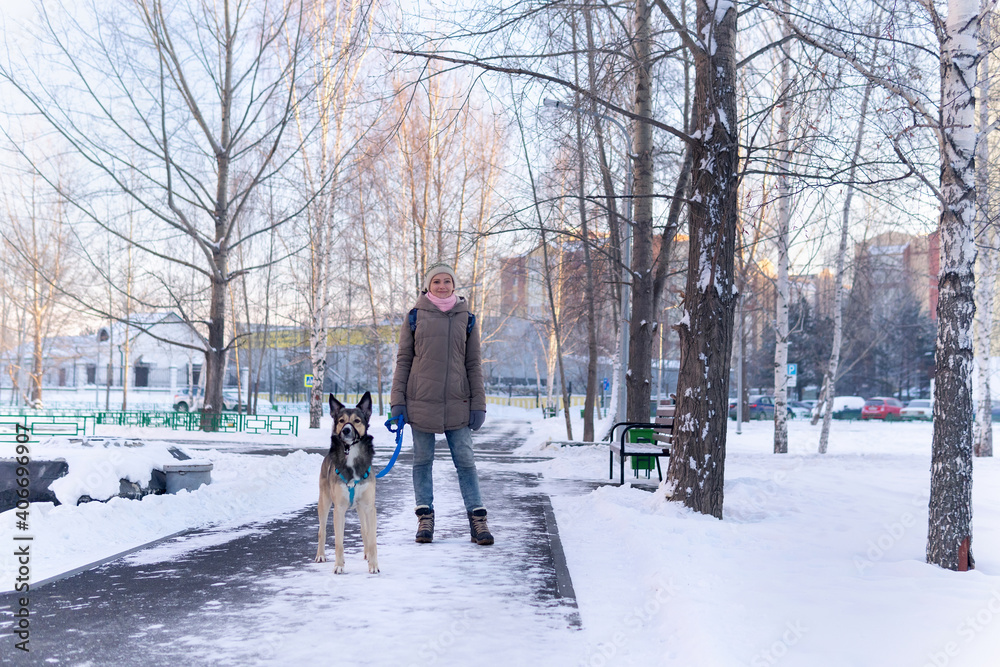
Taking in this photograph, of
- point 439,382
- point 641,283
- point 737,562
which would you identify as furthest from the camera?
point 641,283

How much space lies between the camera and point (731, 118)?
25.4ft

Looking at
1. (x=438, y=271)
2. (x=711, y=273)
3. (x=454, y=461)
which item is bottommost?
(x=454, y=461)

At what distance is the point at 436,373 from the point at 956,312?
391 cm

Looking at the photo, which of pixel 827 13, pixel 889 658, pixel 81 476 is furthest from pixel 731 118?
Answer: pixel 81 476

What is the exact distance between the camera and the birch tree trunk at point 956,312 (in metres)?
5.93

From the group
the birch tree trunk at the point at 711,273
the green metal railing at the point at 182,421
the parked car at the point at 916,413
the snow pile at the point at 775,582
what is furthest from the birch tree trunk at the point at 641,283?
the parked car at the point at 916,413

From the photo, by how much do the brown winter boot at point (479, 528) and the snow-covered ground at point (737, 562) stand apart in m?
0.70

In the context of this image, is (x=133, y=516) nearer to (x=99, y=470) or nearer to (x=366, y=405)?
(x=99, y=470)

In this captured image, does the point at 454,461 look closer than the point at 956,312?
No

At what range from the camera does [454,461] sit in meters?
6.49

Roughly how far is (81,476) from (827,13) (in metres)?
8.27

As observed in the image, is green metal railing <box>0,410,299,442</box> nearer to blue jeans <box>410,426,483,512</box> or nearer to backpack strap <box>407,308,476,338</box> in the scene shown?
blue jeans <box>410,426,483,512</box>

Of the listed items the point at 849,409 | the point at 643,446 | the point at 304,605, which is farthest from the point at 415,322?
the point at 849,409

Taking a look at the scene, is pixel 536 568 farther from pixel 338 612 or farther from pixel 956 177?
pixel 956 177
